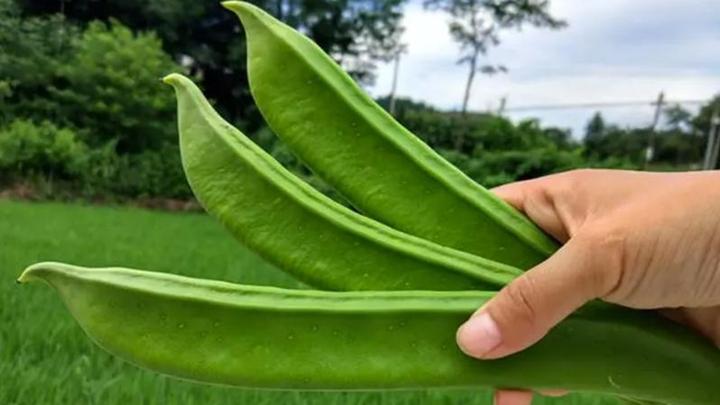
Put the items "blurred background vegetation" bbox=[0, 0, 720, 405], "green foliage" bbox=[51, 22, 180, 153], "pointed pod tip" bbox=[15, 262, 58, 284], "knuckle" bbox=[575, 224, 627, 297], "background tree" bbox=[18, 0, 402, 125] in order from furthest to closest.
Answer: "background tree" bbox=[18, 0, 402, 125] → "green foliage" bbox=[51, 22, 180, 153] → "blurred background vegetation" bbox=[0, 0, 720, 405] → "knuckle" bbox=[575, 224, 627, 297] → "pointed pod tip" bbox=[15, 262, 58, 284]

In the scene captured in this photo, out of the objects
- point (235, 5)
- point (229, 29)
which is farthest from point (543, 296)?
point (229, 29)

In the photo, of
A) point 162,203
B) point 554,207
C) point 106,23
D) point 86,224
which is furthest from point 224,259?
point 106,23

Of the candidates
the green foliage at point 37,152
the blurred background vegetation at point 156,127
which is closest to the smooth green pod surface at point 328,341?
the blurred background vegetation at point 156,127

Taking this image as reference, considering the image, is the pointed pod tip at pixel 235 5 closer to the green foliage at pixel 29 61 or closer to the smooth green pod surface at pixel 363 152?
the smooth green pod surface at pixel 363 152

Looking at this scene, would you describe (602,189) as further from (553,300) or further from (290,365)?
(290,365)

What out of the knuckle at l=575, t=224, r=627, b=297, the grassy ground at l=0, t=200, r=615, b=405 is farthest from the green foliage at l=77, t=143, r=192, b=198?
the knuckle at l=575, t=224, r=627, b=297

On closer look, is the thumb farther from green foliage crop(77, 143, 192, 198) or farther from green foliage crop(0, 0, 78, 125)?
green foliage crop(0, 0, 78, 125)

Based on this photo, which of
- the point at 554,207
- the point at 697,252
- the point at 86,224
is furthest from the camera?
the point at 86,224
